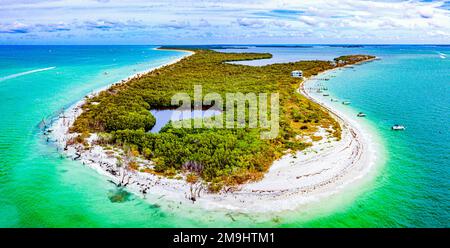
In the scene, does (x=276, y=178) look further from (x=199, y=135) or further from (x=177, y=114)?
(x=177, y=114)

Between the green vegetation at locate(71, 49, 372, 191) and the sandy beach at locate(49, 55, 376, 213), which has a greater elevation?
the green vegetation at locate(71, 49, 372, 191)

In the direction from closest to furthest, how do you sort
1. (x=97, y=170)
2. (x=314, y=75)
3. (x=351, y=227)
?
(x=351, y=227)
(x=97, y=170)
(x=314, y=75)

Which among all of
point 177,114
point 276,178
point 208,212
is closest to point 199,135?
point 276,178

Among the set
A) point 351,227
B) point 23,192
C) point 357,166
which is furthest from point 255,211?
point 23,192

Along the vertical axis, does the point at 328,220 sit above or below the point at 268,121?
below

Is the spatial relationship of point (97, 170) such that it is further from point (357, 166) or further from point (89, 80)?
point (89, 80)

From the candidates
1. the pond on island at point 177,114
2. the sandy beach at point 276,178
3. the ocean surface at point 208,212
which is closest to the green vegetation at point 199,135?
the sandy beach at point 276,178

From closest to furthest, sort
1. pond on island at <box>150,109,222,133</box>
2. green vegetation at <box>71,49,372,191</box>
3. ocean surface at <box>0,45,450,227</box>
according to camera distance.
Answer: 1. ocean surface at <box>0,45,450,227</box>
2. green vegetation at <box>71,49,372,191</box>
3. pond on island at <box>150,109,222,133</box>

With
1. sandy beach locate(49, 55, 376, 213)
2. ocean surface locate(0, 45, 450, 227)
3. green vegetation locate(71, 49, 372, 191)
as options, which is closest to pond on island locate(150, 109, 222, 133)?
green vegetation locate(71, 49, 372, 191)

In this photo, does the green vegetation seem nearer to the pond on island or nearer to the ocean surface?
the pond on island
